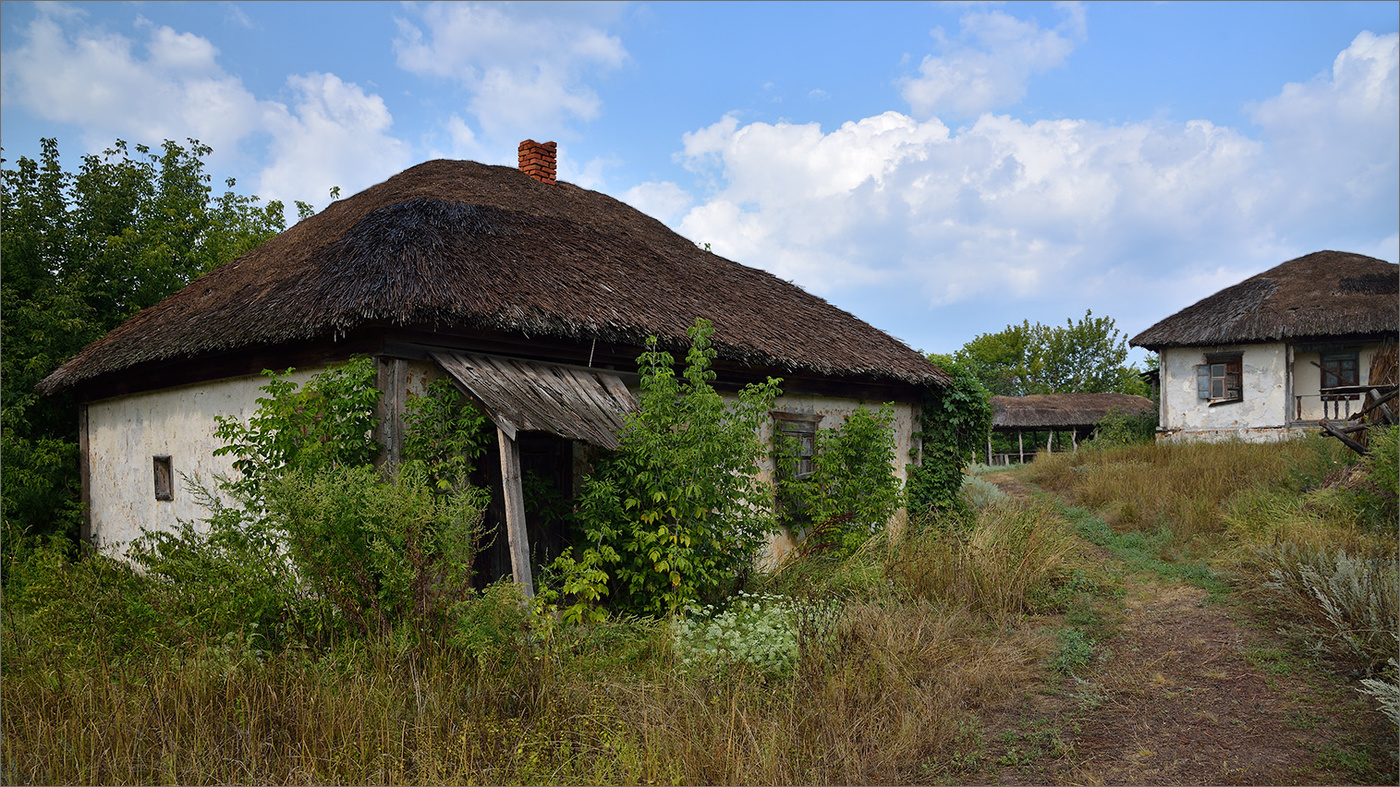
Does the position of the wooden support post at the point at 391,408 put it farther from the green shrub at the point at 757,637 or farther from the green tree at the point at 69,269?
the green tree at the point at 69,269

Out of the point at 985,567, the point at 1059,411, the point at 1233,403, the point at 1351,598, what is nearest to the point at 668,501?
the point at 985,567

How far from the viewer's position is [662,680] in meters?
4.74

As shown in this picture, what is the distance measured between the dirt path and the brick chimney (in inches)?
368

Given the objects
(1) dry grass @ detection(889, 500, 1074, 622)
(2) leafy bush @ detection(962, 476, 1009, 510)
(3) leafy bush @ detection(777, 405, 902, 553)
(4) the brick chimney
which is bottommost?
(2) leafy bush @ detection(962, 476, 1009, 510)

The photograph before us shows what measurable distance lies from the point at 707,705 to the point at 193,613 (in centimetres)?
300

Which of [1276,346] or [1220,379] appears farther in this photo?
[1220,379]

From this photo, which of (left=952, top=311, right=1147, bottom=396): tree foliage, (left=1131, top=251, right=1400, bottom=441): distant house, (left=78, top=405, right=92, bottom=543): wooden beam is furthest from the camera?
(left=952, top=311, right=1147, bottom=396): tree foliage

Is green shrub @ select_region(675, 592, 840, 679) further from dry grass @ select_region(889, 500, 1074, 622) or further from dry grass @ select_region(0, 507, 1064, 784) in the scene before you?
dry grass @ select_region(889, 500, 1074, 622)

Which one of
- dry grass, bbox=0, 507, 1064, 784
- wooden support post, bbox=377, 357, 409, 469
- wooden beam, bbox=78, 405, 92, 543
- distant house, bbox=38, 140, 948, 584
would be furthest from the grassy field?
wooden beam, bbox=78, 405, 92, 543

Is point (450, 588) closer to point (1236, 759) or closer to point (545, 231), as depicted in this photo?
point (1236, 759)

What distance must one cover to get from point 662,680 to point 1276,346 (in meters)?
19.4

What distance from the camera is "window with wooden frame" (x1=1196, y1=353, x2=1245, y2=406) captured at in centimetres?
1934

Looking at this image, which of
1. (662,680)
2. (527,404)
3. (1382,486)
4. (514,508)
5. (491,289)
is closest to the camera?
(662,680)

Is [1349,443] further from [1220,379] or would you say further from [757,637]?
[1220,379]
